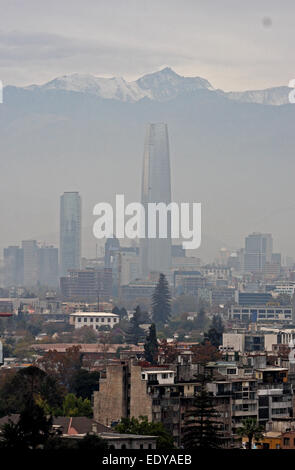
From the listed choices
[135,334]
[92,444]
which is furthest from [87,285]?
[92,444]

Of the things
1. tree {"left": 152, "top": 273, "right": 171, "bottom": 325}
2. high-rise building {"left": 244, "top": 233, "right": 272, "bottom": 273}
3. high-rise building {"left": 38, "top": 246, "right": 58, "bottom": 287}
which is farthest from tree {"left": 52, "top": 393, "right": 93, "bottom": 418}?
high-rise building {"left": 244, "top": 233, "right": 272, "bottom": 273}

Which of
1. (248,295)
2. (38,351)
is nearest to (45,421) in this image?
(38,351)

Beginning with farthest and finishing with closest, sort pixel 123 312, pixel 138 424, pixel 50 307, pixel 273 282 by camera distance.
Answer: pixel 273 282 → pixel 50 307 → pixel 123 312 → pixel 138 424

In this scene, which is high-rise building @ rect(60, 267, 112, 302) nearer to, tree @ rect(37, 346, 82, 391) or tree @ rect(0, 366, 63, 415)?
tree @ rect(37, 346, 82, 391)

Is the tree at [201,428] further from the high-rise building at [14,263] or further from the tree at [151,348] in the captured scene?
the high-rise building at [14,263]

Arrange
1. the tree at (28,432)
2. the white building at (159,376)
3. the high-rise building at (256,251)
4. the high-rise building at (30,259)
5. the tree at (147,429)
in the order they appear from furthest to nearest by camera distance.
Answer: the high-rise building at (256,251)
the high-rise building at (30,259)
the white building at (159,376)
the tree at (147,429)
the tree at (28,432)

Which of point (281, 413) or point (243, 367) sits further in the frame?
point (243, 367)

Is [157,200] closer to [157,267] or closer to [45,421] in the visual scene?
[157,267]

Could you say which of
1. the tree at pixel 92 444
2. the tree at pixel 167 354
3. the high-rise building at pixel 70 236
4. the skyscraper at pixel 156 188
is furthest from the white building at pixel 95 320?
the tree at pixel 92 444
